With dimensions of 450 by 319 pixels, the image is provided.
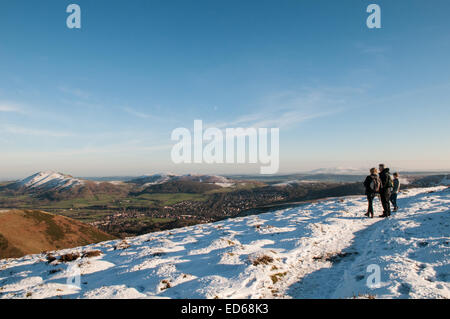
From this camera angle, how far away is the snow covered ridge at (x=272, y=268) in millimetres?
7785

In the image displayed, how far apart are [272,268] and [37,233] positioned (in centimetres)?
7277

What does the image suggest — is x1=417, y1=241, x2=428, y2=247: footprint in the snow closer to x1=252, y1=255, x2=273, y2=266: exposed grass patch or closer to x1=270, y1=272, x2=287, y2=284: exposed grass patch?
x1=270, y1=272, x2=287, y2=284: exposed grass patch

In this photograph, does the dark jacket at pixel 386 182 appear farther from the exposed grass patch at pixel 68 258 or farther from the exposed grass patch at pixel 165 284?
the exposed grass patch at pixel 68 258

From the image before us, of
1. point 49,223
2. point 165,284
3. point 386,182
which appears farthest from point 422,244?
point 49,223

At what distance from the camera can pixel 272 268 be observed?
9.80 metres

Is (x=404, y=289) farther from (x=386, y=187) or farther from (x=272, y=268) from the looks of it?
(x=386, y=187)

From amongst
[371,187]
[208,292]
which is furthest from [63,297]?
[371,187]

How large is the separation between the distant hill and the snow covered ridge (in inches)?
1957

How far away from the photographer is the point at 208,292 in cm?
762

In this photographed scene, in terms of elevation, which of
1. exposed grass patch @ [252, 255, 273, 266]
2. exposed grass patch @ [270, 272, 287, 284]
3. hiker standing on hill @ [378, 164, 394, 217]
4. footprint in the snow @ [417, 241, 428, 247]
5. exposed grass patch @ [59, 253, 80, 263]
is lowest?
exposed grass patch @ [59, 253, 80, 263]


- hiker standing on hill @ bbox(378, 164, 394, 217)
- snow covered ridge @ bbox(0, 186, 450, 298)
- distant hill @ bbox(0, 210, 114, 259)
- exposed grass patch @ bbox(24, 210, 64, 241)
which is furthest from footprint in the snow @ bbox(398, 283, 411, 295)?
exposed grass patch @ bbox(24, 210, 64, 241)

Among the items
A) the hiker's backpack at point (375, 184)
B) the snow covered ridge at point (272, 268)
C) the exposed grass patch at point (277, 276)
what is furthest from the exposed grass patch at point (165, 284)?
the hiker's backpack at point (375, 184)

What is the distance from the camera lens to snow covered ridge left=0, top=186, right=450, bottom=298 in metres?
7.79

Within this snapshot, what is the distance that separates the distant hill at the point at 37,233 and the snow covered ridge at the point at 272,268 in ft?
163
